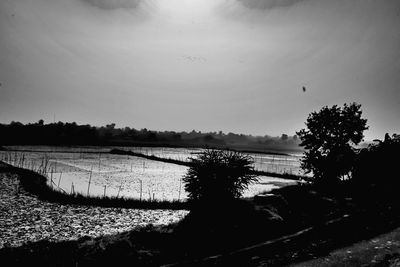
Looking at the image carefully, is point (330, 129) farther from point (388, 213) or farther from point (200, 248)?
point (200, 248)

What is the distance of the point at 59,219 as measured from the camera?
556 inches

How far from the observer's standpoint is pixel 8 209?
607 inches

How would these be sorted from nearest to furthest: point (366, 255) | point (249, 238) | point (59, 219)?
point (366, 255)
point (249, 238)
point (59, 219)

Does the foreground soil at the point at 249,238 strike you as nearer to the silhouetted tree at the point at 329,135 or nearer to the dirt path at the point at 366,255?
the dirt path at the point at 366,255

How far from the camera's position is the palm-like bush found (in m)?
10.7

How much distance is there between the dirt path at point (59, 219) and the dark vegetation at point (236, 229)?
5.00 metres

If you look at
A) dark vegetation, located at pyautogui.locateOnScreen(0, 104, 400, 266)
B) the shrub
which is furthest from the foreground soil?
the shrub

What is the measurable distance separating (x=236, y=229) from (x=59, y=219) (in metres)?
10.5

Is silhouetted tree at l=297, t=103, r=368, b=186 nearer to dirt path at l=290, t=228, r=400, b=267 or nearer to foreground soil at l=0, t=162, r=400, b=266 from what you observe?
foreground soil at l=0, t=162, r=400, b=266

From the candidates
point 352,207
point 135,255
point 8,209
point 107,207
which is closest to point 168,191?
point 107,207

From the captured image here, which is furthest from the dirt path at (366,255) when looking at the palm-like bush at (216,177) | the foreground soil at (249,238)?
the palm-like bush at (216,177)

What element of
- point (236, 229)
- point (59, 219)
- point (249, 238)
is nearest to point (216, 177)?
point (236, 229)

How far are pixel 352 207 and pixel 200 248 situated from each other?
6776 millimetres

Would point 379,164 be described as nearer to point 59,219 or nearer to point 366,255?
point 366,255
